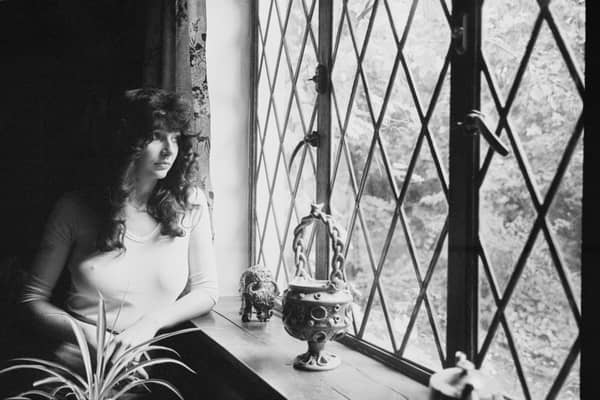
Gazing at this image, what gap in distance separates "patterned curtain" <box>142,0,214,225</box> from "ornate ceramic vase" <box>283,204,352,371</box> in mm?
910

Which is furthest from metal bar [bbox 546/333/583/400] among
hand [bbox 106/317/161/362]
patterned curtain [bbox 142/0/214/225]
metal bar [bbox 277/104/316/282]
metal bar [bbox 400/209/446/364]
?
patterned curtain [bbox 142/0/214/225]

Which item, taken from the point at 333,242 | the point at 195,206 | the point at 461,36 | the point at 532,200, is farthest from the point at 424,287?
the point at 195,206

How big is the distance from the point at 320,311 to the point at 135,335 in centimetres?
77

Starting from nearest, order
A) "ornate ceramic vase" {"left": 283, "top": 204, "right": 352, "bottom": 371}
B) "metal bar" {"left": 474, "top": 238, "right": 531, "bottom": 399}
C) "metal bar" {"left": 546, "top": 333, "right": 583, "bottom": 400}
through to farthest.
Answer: "metal bar" {"left": 546, "top": 333, "right": 583, "bottom": 400}, "metal bar" {"left": 474, "top": 238, "right": 531, "bottom": 399}, "ornate ceramic vase" {"left": 283, "top": 204, "right": 352, "bottom": 371}

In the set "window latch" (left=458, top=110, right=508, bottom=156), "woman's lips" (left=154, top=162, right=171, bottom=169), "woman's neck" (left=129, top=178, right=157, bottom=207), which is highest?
"window latch" (left=458, top=110, right=508, bottom=156)

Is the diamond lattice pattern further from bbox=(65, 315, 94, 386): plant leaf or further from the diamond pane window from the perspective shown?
bbox=(65, 315, 94, 386): plant leaf

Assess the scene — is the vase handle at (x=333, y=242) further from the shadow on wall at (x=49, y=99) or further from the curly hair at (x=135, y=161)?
the shadow on wall at (x=49, y=99)

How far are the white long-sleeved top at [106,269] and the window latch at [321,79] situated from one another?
29.6 inches

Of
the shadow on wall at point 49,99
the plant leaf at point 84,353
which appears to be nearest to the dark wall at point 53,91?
the shadow on wall at point 49,99

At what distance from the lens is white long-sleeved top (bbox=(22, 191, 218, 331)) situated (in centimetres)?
188

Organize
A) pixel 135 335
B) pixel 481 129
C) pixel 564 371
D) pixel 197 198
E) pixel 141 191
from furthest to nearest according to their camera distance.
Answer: pixel 197 198 → pixel 141 191 → pixel 135 335 → pixel 481 129 → pixel 564 371

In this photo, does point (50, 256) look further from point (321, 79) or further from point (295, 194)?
point (321, 79)

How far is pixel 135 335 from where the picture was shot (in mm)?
1849

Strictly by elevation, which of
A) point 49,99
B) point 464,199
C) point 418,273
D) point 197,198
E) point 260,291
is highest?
point 49,99
